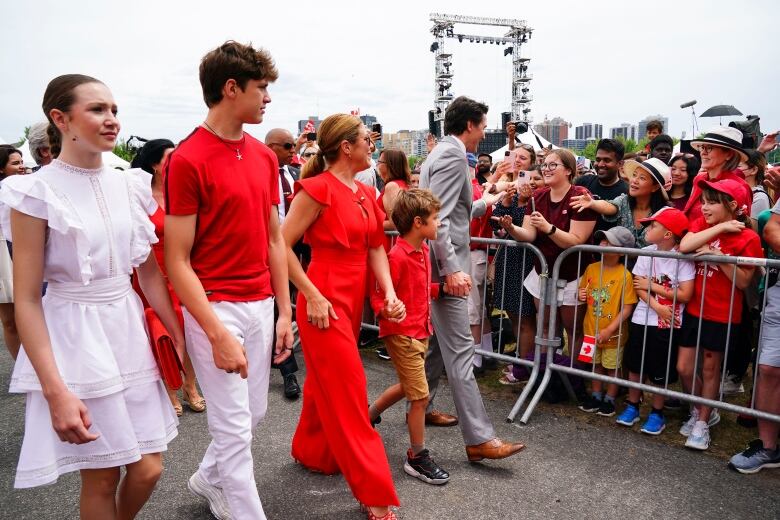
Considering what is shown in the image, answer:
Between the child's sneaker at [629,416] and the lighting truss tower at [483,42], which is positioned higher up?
the lighting truss tower at [483,42]

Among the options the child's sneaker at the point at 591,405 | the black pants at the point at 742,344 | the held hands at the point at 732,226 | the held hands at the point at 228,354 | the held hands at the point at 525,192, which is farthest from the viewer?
the held hands at the point at 525,192

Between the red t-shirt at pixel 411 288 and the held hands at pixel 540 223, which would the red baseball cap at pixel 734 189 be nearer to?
the held hands at pixel 540 223

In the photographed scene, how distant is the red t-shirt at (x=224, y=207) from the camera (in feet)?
7.77

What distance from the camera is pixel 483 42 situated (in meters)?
82.5

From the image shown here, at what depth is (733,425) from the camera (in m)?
4.59

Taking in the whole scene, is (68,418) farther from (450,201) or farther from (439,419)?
(439,419)

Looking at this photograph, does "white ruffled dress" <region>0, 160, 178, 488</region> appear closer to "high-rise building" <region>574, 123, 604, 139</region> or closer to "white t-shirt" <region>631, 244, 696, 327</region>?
"white t-shirt" <region>631, 244, 696, 327</region>

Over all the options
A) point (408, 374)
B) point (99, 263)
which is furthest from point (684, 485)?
point (99, 263)

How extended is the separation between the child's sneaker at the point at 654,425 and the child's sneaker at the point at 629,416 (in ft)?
0.39

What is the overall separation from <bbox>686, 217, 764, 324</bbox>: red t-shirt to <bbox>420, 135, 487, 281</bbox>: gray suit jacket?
1.73 meters

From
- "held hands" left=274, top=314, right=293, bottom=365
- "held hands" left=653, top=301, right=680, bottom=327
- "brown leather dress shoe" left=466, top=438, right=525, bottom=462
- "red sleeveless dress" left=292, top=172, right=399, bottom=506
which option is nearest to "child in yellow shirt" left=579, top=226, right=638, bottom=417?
"held hands" left=653, top=301, right=680, bottom=327

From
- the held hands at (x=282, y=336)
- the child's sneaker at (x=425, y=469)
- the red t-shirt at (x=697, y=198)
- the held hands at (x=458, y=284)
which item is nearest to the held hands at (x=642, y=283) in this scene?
the red t-shirt at (x=697, y=198)

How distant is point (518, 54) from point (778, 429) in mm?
87197

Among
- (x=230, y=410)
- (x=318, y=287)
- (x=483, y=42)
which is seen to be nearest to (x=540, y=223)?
(x=318, y=287)
